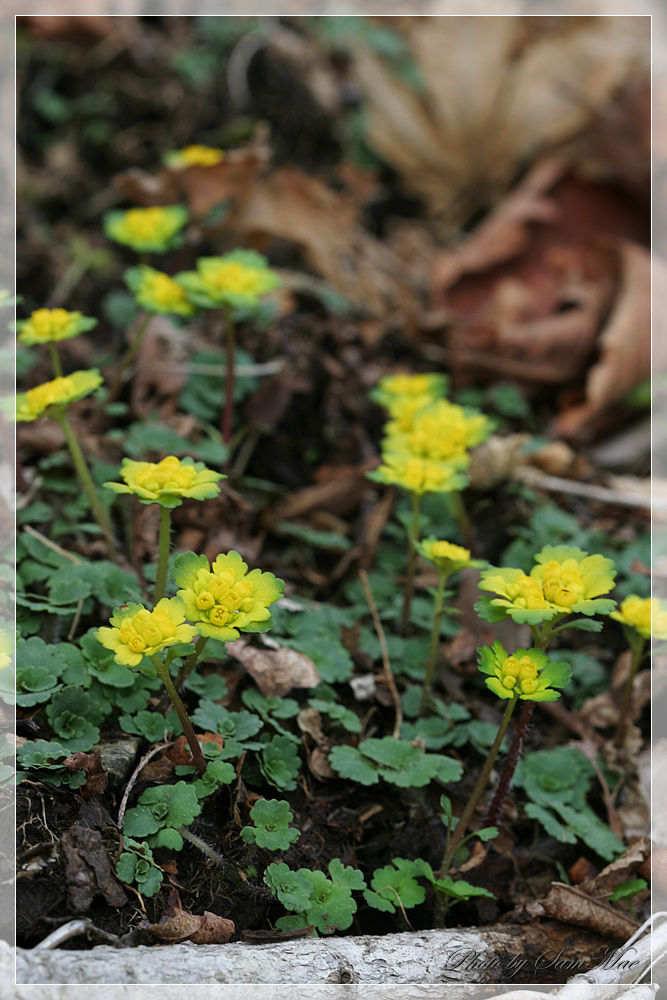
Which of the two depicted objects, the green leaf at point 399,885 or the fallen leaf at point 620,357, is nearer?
the green leaf at point 399,885

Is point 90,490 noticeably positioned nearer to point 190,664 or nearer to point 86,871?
point 190,664

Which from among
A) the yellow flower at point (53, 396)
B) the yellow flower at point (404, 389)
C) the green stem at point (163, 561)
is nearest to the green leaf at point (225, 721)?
the green stem at point (163, 561)

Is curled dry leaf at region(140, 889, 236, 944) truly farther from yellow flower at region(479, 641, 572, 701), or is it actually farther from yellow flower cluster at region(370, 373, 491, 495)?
yellow flower cluster at region(370, 373, 491, 495)

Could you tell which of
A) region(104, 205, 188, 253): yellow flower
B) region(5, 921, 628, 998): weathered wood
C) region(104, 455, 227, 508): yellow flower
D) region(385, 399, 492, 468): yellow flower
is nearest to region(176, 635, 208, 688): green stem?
region(104, 455, 227, 508): yellow flower

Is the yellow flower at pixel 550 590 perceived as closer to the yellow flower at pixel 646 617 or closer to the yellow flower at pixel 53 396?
the yellow flower at pixel 646 617

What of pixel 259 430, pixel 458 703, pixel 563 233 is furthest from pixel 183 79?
pixel 458 703

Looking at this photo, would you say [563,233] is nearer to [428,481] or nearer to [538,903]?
[428,481]

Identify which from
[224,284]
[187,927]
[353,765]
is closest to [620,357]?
[224,284]
